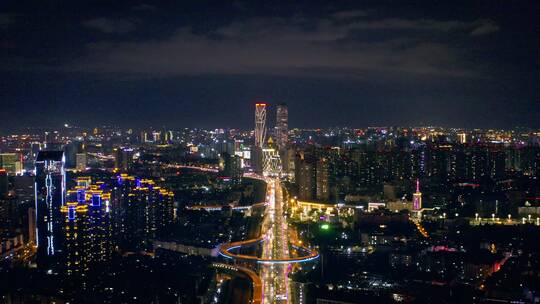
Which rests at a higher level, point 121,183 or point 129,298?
point 121,183

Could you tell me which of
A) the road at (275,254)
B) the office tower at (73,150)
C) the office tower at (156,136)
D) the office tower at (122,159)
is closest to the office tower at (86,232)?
the road at (275,254)

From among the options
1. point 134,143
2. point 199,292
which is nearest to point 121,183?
point 199,292

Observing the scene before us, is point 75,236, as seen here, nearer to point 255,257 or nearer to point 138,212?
point 138,212

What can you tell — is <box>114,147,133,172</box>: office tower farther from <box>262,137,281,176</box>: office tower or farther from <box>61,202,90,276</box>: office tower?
<box>61,202,90,276</box>: office tower

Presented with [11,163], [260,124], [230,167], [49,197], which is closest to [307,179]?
[230,167]

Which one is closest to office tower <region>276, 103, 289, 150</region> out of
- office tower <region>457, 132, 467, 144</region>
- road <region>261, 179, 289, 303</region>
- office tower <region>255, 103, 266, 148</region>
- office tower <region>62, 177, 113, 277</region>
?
office tower <region>255, 103, 266, 148</region>

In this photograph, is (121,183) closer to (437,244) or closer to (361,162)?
(437,244)
